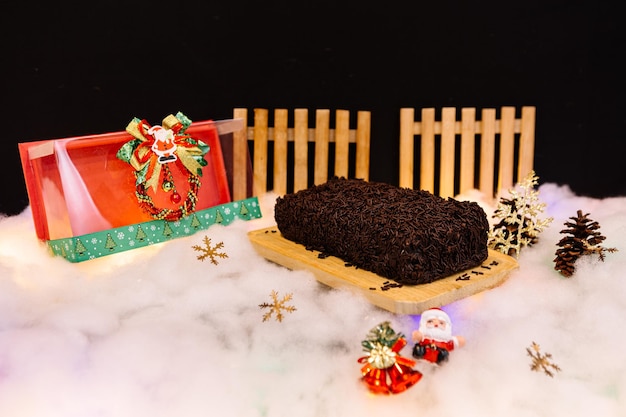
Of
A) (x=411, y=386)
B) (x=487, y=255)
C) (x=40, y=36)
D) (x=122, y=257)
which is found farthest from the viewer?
(x=40, y=36)

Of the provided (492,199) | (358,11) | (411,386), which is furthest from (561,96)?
(411,386)

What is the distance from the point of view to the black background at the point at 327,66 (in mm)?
3725

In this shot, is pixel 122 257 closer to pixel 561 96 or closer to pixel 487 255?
pixel 487 255

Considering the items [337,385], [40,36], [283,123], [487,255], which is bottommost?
[337,385]

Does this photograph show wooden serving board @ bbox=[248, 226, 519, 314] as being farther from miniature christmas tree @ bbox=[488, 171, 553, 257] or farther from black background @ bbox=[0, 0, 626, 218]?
black background @ bbox=[0, 0, 626, 218]

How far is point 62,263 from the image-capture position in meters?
3.02

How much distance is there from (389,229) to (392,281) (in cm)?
22

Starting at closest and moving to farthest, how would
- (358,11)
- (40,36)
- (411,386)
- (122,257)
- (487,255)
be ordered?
(411,386), (487,255), (122,257), (40,36), (358,11)

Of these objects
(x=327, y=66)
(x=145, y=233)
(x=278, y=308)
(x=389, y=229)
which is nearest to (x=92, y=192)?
(x=145, y=233)

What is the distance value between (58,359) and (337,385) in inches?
36.9

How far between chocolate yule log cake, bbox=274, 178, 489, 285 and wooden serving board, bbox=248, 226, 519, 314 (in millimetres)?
40

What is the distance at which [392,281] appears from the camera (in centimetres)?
274

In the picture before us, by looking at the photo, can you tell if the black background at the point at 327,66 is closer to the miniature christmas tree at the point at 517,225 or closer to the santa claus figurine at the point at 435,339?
the miniature christmas tree at the point at 517,225

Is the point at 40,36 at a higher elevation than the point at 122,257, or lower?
higher
